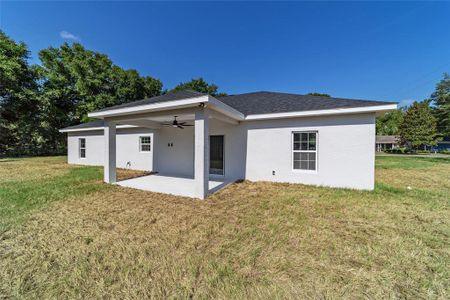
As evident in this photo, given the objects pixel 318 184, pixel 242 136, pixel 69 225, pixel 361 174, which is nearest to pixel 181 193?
pixel 69 225

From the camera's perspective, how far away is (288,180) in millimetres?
6809

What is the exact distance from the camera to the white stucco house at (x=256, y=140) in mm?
5387

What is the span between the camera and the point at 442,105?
32.7 meters

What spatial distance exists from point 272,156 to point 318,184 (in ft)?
6.33

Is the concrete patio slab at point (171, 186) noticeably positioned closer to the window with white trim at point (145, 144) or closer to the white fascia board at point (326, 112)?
the white fascia board at point (326, 112)

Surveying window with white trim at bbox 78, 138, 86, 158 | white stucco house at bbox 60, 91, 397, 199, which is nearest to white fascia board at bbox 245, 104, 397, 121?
white stucco house at bbox 60, 91, 397, 199

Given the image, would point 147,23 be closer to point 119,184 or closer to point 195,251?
point 119,184

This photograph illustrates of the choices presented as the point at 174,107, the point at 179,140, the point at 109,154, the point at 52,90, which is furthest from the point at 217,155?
the point at 52,90

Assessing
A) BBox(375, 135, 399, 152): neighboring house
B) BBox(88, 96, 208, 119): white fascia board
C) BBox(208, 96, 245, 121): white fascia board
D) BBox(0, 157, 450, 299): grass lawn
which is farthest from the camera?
BBox(375, 135, 399, 152): neighboring house

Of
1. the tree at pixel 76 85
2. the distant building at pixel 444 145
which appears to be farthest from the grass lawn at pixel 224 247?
the distant building at pixel 444 145

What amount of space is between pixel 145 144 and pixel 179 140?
278 centimetres

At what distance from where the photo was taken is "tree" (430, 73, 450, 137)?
31.7 metres

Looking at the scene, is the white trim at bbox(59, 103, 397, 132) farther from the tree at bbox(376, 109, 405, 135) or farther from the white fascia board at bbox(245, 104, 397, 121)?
the tree at bbox(376, 109, 405, 135)

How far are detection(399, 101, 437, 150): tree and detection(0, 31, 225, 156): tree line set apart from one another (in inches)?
1793
